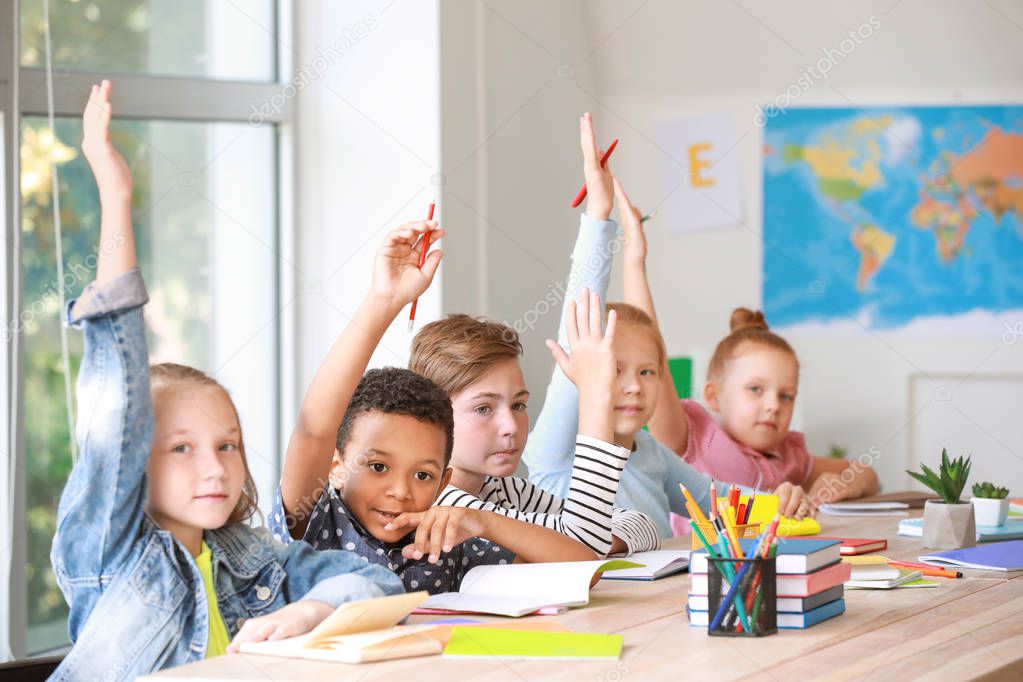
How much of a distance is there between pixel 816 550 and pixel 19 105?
186cm

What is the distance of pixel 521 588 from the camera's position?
1385 millimetres

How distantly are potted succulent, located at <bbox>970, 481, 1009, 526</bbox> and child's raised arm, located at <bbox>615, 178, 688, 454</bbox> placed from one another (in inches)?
27.9

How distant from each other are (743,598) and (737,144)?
2.42 metres

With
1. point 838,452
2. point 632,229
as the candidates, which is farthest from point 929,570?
point 838,452

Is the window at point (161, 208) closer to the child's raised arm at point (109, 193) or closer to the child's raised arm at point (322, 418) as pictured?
the child's raised arm at point (322, 418)

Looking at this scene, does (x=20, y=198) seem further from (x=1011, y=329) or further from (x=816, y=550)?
(x=1011, y=329)

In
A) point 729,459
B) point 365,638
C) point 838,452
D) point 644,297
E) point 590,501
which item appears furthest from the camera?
point 838,452

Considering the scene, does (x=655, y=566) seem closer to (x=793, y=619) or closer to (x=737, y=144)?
(x=793, y=619)

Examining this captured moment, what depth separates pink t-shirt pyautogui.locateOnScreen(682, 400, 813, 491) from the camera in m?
2.78

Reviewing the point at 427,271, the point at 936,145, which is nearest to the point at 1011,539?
the point at 427,271

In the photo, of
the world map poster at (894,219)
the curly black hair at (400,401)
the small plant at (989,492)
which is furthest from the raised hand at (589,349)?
the world map poster at (894,219)

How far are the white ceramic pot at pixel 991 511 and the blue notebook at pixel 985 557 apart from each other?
207 millimetres

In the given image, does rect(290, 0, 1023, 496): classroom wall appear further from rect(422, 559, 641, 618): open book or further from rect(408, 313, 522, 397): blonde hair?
rect(422, 559, 641, 618): open book

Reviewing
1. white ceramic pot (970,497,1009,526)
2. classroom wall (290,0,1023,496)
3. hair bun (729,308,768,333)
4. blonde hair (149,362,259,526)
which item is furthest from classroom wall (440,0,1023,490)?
blonde hair (149,362,259,526)
